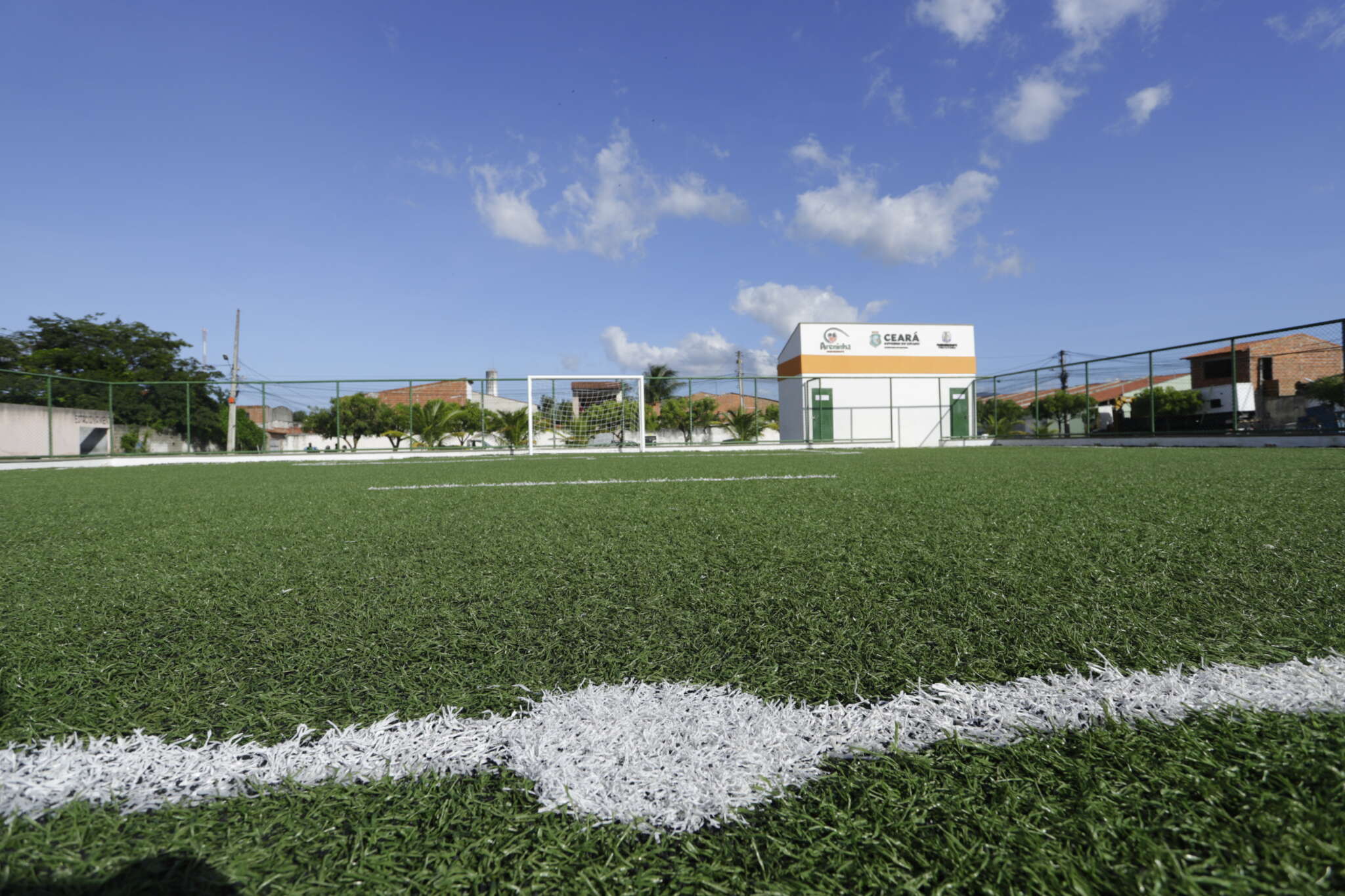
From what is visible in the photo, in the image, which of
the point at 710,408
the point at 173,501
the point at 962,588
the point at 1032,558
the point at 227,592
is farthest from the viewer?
the point at 710,408

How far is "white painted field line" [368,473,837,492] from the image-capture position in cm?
519

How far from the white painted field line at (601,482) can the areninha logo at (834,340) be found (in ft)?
65.5

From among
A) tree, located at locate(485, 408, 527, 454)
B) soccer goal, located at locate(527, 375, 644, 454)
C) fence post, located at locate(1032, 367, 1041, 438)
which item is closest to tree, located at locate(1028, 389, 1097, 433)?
fence post, located at locate(1032, 367, 1041, 438)

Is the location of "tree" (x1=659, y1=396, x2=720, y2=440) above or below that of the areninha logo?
below

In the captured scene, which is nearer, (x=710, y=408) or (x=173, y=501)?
(x=173, y=501)

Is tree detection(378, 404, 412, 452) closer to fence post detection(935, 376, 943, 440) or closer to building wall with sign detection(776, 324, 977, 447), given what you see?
building wall with sign detection(776, 324, 977, 447)

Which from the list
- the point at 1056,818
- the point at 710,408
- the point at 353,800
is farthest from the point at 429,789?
the point at 710,408

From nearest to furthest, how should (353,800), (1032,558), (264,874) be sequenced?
1. (264,874)
2. (353,800)
3. (1032,558)

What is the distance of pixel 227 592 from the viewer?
176cm

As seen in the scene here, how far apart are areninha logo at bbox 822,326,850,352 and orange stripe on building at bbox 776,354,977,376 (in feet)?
0.87

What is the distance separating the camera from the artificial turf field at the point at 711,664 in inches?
26.0

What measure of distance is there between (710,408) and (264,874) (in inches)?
944

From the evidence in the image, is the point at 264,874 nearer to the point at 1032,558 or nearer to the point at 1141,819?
the point at 1141,819

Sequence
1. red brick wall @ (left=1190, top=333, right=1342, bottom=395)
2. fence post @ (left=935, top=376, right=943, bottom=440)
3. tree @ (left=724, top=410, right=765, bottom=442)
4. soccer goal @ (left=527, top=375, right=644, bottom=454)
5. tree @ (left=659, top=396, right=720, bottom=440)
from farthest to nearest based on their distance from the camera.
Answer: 1. tree @ (left=724, top=410, right=765, bottom=442)
2. fence post @ (left=935, top=376, right=943, bottom=440)
3. tree @ (left=659, top=396, right=720, bottom=440)
4. soccer goal @ (left=527, top=375, right=644, bottom=454)
5. red brick wall @ (left=1190, top=333, right=1342, bottom=395)
